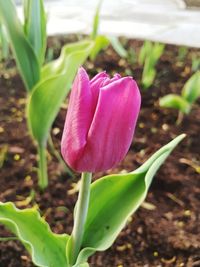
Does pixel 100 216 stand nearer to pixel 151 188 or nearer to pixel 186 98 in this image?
pixel 151 188

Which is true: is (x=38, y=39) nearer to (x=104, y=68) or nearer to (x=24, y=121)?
(x=24, y=121)

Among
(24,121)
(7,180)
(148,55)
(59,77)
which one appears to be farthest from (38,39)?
(148,55)

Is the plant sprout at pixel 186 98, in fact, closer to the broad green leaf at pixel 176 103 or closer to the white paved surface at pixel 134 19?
the broad green leaf at pixel 176 103

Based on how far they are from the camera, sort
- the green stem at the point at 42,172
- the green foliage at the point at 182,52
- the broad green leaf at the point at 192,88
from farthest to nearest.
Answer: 1. the green foliage at the point at 182,52
2. the broad green leaf at the point at 192,88
3. the green stem at the point at 42,172

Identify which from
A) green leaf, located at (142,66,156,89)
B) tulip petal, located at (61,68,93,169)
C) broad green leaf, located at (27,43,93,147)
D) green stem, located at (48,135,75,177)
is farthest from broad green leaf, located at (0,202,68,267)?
green leaf, located at (142,66,156,89)

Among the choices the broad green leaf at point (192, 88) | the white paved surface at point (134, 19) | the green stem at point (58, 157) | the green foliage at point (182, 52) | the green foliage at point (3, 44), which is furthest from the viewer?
the white paved surface at point (134, 19)

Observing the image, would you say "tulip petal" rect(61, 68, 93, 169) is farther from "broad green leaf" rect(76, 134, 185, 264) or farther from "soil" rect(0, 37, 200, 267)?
"soil" rect(0, 37, 200, 267)

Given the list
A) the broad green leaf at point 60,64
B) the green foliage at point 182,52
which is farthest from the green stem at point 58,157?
the green foliage at point 182,52

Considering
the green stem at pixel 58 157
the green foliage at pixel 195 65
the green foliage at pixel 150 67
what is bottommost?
the green foliage at pixel 195 65
